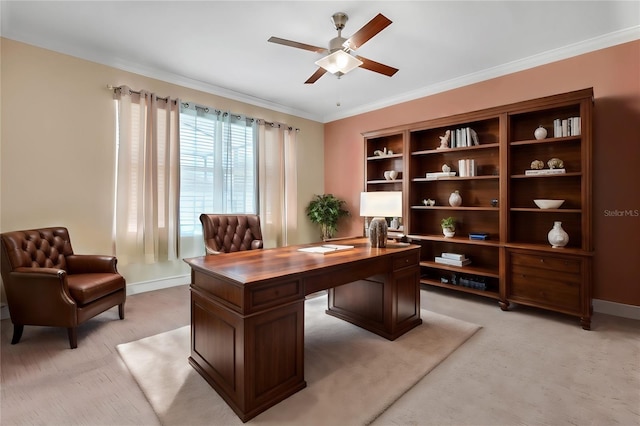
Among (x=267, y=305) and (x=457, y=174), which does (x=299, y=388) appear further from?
(x=457, y=174)

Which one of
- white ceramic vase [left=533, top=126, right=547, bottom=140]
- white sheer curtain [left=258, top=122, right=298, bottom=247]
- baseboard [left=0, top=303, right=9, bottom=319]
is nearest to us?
baseboard [left=0, top=303, right=9, bottom=319]

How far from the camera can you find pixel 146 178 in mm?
3695

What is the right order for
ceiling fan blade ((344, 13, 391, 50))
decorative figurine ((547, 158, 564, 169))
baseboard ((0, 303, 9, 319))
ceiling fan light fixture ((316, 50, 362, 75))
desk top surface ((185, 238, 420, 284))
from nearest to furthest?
desk top surface ((185, 238, 420, 284)) → ceiling fan blade ((344, 13, 391, 50)) → ceiling fan light fixture ((316, 50, 362, 75)) → baseboard ((0, 303, 9, 319)) → decorative figurine ((547, 158, 564, 169))

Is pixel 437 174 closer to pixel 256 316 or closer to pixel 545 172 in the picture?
pixel 545 172

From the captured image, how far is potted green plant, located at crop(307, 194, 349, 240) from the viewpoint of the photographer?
211 inches

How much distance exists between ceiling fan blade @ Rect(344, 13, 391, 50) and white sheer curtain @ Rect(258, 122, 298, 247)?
8.85ft

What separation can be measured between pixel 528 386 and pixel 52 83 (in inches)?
197

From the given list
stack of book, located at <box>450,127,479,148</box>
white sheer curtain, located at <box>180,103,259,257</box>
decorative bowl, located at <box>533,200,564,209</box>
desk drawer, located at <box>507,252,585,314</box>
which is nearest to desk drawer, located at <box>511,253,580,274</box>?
desk drawer, located at <box>507,252,585,314</box>

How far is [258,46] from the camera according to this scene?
3205 millimetres

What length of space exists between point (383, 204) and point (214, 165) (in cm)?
268

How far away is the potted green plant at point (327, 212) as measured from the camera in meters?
5.36

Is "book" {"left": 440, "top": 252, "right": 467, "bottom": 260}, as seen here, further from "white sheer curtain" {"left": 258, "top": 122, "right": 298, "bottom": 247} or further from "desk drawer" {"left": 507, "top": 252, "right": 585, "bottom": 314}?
"white sheer curtain" {"left": 258, "top": 122, "right": 298, "bottom": 247}

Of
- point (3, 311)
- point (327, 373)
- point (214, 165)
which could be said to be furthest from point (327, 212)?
point (3, 311)

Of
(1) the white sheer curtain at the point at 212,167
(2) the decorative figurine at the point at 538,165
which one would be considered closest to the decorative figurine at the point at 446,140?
(2) the decorative figurine at the point at 538,165
